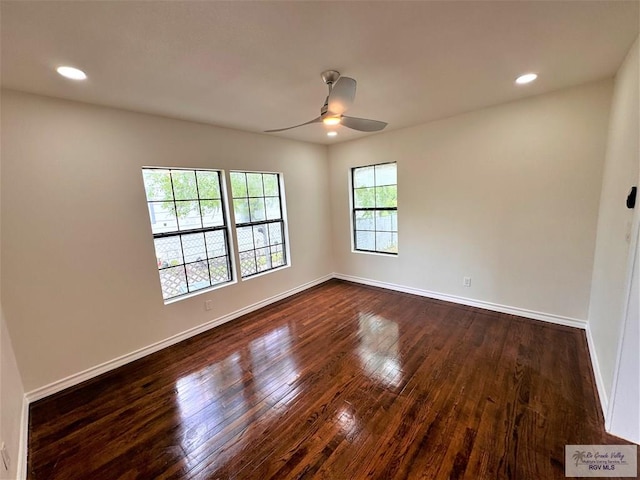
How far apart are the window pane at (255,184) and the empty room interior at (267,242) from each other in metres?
0.03

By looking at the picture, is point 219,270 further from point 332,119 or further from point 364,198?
point 364,198

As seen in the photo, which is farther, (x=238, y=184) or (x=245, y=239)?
(x=245, y=239)

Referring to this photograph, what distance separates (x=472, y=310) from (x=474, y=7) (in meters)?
3.15

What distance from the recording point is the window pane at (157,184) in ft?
9.27

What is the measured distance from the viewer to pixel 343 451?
5.31 feet

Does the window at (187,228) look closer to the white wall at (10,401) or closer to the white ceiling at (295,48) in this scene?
the white ceiling at (295,48)

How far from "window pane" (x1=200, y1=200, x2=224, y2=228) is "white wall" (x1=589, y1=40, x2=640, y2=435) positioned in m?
3.67

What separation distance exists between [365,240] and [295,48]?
3.35 meters

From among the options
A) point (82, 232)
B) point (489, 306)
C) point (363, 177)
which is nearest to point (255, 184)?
point (363, 177)

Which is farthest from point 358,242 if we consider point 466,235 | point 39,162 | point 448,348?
point 39,162

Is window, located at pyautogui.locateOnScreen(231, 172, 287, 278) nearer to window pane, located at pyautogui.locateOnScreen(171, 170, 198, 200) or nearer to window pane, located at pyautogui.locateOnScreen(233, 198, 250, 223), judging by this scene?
window pane, located at pyautogui.locateOnScreen(233, 198, 250, 223)

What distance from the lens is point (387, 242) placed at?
14.2 feet

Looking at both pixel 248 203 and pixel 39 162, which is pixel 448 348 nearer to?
pixel 248 203

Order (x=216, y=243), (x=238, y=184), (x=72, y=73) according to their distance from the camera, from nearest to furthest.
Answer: (x=72, y=73) → (x=216, y=243) → (x=238, y=184)
